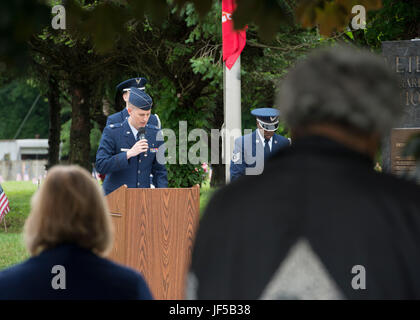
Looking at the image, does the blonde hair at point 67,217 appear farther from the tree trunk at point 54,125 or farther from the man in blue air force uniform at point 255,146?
the tree trunk at point 54,125

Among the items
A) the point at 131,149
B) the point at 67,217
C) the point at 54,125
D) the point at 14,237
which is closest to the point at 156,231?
the point at 131,149

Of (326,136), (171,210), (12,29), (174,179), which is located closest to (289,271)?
(326,136)

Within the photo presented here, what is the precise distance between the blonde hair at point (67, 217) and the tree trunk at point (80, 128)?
1604 centimetres

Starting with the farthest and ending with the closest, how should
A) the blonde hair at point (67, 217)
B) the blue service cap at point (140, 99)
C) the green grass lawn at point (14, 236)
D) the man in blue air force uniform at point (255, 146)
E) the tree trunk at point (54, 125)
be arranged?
the tree trunk at point (54, 125) < the green grass lawn at point (14, 236) < the man in blue air force uniform at point (255, 146) < the blue service cap at point (140, 99) < the blonde hair at point (67, 217)

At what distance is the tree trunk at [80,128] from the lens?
62.0 ft

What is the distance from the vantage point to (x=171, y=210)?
21.1ft

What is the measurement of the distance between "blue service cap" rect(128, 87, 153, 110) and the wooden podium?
1248 millimetres

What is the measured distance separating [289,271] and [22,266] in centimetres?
125

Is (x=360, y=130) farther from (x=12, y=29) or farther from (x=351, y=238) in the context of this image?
(x=12, y=29)

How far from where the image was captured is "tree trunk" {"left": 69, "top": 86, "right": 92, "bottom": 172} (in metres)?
18.9

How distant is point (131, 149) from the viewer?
7355 mm

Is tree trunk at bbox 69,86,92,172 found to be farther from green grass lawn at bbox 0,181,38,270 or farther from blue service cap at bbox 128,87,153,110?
blue service cap at bbox 128,87,153,110

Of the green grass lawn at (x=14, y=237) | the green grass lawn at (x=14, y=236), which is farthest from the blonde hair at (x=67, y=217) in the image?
the green grass lawn at (x=14, y=237)
